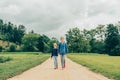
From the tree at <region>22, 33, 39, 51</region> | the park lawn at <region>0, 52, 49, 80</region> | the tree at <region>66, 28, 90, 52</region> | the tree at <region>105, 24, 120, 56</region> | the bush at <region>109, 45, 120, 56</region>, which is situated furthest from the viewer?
the tree at <region>22, 33, 39, 51</region>

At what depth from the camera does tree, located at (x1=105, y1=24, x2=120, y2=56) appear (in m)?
135

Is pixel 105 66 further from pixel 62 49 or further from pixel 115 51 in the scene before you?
pixel 115 51

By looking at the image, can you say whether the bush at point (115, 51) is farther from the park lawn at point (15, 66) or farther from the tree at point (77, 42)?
the park lawn at point (15, 66)

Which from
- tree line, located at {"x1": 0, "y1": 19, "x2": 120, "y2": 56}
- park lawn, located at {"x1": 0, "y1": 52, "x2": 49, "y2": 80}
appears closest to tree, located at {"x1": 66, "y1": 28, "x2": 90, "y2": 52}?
tree line, located at {"x1": 0, "y1": 19, "x2": 120, "y2": 56}

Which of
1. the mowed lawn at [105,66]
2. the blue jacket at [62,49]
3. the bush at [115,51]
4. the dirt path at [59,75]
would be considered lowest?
the dirt path at [59,75]

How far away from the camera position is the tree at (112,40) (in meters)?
135

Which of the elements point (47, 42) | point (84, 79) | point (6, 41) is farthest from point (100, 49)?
point (84, 79)


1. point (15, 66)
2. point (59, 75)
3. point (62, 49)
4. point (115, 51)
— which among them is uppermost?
point (115, 51)

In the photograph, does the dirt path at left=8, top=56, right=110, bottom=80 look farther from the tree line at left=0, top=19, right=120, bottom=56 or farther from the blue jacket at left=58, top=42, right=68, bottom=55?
the tree line at left=0, top=19, right=120, bottom=56

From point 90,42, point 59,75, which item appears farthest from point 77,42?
point 59,75

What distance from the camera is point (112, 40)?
14275 cm

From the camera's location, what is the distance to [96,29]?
163m

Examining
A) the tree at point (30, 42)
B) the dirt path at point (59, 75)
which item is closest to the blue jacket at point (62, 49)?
the dirt path at point (59, 75)

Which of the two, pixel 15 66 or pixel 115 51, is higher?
pixel 115 51
